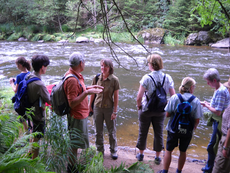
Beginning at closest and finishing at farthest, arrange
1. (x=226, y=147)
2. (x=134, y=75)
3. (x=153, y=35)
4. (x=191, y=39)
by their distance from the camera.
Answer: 1. (x=226, y=147)
2. (x=134, y=75)
3. (x=191, y=39)
4. (x=153, y=35)

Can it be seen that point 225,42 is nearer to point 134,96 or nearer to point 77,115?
point 134,96

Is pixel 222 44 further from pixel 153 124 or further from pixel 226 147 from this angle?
pixel 226 147

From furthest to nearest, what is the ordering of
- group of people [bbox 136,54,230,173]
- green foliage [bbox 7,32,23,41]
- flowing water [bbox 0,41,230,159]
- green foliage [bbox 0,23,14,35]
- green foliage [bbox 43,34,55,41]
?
green foliage [bbox 0,23,14,35] < green foliage [bbox 7,32,23,41] < green foliage [bbox 43,34,55,41] < flowing water [bbox 0,41,230,159] < group of people [bbox 136,54,230,173]

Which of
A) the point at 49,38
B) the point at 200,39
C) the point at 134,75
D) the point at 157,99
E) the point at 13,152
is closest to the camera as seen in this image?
the point at 13,152

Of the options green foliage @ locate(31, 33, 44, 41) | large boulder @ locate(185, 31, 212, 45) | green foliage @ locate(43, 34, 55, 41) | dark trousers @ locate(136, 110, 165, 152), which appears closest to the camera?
dark trousers @ locate(136, 110, 165, 152)

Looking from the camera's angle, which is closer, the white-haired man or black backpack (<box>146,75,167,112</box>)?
the white-haired man

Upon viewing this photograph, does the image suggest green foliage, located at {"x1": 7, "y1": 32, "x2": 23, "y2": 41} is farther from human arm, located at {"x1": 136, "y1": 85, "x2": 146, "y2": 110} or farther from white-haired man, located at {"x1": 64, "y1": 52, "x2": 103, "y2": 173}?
human arm, located at {"x1": 136, "y1": 85, "x2": 146, "y2": 110}

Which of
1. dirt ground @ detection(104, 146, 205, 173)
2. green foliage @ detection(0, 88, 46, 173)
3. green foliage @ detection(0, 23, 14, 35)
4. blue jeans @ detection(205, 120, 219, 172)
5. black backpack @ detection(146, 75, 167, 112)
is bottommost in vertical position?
dirt ground @ detection(104, 146, 205, 173)

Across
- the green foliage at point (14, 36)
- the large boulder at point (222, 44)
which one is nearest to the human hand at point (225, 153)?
the large boulder at point (222, 44)

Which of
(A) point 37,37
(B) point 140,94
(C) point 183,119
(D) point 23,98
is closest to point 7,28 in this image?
(A) point 37,37

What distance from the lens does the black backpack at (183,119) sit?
2398 millimetres

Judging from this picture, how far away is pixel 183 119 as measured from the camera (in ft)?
8.00

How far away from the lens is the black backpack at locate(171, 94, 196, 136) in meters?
2.40

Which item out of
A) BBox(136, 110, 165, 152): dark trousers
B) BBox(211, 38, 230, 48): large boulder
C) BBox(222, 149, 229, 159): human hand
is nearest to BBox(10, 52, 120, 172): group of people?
BBox(136, 110, 165, 152): dark trousers
